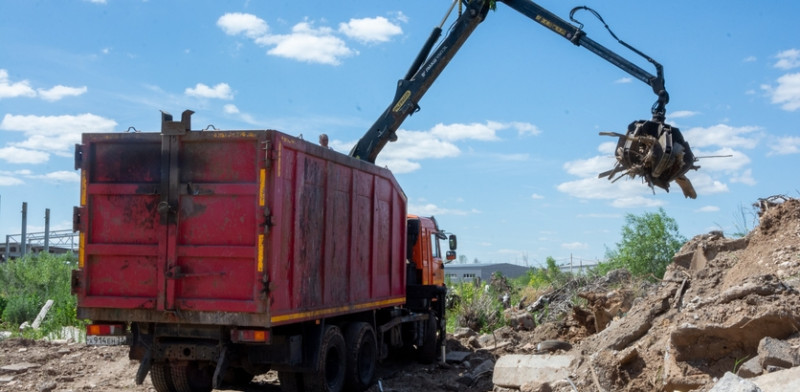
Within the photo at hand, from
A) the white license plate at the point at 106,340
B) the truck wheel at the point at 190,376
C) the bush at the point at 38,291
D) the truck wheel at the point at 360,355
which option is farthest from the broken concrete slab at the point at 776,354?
the bush at the point at 38,291

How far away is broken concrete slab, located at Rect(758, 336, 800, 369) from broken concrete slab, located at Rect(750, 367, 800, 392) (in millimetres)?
458

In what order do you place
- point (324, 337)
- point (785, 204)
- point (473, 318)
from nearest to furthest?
point (324, 337), point (785, 204), point (473, 318)

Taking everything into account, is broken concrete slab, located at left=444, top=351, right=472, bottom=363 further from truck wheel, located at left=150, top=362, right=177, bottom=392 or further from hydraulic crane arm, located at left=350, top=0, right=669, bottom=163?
truck wheel, located at left=150, top=362, right=177, bottom=392

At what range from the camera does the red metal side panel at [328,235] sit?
26.7ft

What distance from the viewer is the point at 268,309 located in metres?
7.90

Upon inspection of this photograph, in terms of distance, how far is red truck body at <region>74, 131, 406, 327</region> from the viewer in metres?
8.04

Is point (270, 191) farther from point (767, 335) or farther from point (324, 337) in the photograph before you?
point (767, 335)

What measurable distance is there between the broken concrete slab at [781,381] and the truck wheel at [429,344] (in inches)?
287

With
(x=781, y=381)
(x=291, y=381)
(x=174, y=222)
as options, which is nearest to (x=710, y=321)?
(x=781, y=381)

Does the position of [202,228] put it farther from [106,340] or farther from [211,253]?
[106,340]

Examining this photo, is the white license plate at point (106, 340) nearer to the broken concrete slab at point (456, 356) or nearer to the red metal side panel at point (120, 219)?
the red metal side panel at point (120, 219)

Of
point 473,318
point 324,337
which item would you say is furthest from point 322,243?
point 473,318

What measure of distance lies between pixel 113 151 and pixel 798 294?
7126 mm

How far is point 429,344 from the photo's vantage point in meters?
13.5
